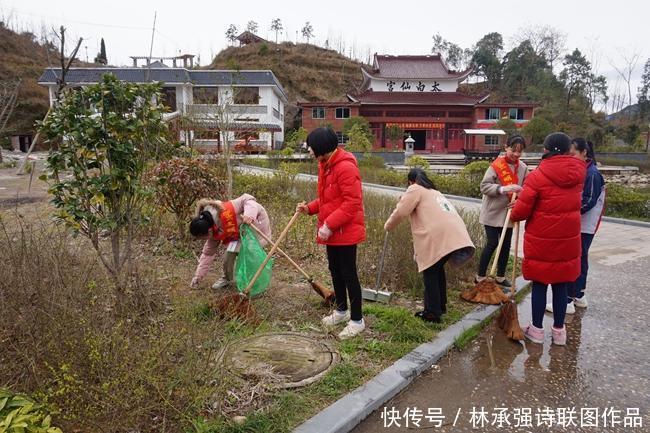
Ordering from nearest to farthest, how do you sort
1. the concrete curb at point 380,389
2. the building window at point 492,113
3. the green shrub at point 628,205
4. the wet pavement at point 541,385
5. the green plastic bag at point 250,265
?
the concrete curb at point 380,389 → the wet pavement at point 541,385 → the green plastic bag at point 250,265 → the green shrub at point 628,205 → the building window at point 492,113

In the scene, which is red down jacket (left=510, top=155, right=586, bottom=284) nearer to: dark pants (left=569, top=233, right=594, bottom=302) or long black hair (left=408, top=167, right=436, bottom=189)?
long black hair (left=408, top=167, right=436, bottom=189)

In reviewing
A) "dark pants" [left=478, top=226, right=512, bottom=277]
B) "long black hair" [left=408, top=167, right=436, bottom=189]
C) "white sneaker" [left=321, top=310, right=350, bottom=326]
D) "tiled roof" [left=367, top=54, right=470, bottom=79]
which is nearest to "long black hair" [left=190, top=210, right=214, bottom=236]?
"white sneaker" [left=321, top=310, right=350, bottom=326]

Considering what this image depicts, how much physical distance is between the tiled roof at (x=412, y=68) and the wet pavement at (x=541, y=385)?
3741 cm

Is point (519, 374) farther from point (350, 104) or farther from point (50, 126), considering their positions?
point (350, 104)

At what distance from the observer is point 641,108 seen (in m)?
44.7

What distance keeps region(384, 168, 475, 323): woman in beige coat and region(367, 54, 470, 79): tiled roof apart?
3751 cm

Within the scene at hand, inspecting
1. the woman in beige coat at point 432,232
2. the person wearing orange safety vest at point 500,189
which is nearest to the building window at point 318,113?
the person wearing orange safety vest at point 500,189

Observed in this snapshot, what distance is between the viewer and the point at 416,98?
3706cm

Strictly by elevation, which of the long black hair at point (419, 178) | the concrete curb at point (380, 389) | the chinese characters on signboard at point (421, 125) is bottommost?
the concrete curb at point (380, 389)

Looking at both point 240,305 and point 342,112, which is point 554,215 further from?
point 342,112

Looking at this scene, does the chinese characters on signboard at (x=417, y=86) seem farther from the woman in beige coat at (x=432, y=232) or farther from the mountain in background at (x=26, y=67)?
the woman in beige coat at (x=432, y=232)

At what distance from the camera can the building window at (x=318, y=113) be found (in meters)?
35.9

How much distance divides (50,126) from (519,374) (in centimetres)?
360

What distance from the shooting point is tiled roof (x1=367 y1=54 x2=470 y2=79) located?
1543 inches
